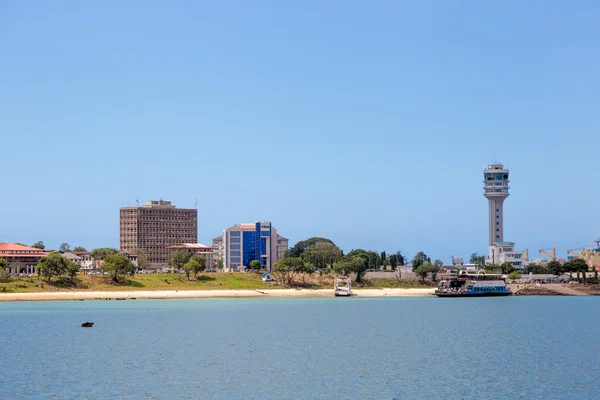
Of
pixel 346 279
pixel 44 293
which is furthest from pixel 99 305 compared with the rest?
pixel 346 279

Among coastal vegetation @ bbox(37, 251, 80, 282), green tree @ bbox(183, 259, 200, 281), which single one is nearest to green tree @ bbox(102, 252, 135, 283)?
coastal vegetation @ bbox(37, 251, 80, 282)

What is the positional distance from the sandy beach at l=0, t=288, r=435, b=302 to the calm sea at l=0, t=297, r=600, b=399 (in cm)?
2977

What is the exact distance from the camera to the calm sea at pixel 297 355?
2158 inches

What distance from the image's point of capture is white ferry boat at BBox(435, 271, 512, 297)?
186250 mm

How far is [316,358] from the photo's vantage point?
7038 centimetres

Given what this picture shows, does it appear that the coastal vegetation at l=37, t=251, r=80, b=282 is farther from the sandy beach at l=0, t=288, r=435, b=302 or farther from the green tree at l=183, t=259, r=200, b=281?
the green tree at l=183, t=259, r=200, b=281

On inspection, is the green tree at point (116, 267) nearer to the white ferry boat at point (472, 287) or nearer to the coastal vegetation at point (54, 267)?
the coastal vegetation at point (54, 267)

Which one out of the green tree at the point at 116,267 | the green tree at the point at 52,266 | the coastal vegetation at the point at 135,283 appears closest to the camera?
the coastal vegetation at the point at 135,283

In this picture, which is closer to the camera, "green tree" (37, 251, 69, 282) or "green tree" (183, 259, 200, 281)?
"green tree" (37, 251, 69, 282)

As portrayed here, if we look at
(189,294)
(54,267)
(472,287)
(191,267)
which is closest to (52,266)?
(54,267)

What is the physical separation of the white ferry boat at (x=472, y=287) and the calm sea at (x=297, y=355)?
189 ft

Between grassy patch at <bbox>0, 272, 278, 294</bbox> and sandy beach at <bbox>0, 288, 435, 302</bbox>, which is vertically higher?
grassy patch at <bbox>0, 272, 278, 294</bbox>

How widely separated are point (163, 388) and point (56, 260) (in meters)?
117

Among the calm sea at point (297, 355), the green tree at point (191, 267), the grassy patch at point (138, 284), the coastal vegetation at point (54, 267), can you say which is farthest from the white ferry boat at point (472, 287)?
the coastal vegetation at point (54, 267)
